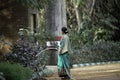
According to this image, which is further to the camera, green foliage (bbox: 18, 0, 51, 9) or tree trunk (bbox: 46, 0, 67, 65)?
tree trunk (bbox: 46, 0, 67, 65)

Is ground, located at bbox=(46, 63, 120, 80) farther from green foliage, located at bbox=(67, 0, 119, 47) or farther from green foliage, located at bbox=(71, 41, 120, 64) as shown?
green foliage, located at bbox=(67, 0, 119, 47)

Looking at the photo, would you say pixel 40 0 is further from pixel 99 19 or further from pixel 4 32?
pixel 99 19

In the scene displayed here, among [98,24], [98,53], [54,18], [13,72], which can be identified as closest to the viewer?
[13,72]

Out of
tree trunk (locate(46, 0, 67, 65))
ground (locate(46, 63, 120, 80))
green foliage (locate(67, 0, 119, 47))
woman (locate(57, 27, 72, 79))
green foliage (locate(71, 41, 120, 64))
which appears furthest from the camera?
green foliage (locate(67, 0, 119, 47))

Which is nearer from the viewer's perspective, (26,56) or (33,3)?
(26,56)

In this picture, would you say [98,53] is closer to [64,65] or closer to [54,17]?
[54,17]

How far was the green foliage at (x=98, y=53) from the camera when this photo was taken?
1131 inches

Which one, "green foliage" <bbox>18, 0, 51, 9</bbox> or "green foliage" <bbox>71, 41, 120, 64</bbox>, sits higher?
"green foliage" <bbox>18, 0, 51, 9</bbox>

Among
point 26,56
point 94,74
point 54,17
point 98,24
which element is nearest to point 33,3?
point 26,56

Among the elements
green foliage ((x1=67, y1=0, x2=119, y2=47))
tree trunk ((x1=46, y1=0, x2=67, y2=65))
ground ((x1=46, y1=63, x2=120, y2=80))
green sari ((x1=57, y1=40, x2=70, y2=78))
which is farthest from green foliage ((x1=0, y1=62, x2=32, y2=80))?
green foliage ((x1=67, y1=0, x2=119, y2=47))

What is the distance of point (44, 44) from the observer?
80.5ft

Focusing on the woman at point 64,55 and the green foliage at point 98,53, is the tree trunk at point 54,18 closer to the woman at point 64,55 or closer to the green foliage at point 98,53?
the green foliage at point 98,53

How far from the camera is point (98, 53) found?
3119cm

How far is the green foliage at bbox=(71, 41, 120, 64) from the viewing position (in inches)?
1131
